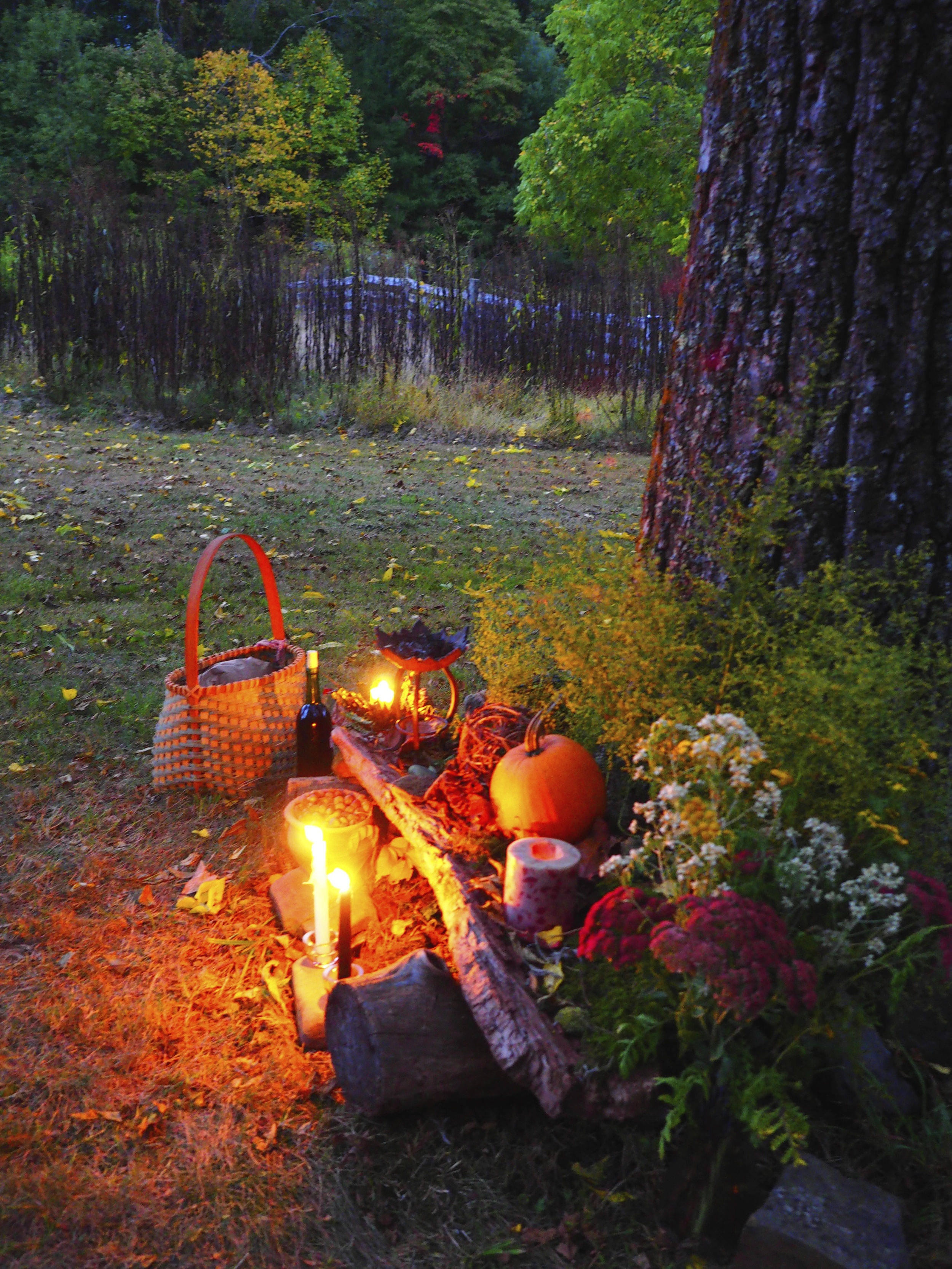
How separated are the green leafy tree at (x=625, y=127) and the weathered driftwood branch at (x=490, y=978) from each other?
1666 cm

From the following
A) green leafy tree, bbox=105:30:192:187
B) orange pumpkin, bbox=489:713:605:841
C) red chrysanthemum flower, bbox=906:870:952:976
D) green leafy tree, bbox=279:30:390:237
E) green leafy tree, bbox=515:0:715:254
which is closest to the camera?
red chrysanthemum flower, bbox=906:870:952:976

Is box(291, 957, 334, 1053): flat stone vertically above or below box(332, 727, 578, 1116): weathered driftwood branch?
below

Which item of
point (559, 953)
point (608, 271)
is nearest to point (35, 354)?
point (608, 271)

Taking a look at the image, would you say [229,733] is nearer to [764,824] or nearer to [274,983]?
[274,983]

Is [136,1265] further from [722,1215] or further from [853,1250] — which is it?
[853,1250]

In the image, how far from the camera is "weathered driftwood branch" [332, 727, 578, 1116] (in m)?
1.70

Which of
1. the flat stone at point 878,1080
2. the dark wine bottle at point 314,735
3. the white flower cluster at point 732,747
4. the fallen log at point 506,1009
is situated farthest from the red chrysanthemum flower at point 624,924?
the dark wine bottle at point 314,735

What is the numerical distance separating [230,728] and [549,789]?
3.97 ft

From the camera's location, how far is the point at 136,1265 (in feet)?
5.26

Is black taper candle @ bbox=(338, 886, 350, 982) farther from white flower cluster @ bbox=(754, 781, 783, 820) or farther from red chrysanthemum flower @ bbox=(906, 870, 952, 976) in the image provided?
Answer: red chrysanthemum flower @ bbox=(906, 870, 952, 976)

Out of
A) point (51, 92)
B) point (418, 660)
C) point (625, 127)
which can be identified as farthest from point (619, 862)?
point (51, 92)

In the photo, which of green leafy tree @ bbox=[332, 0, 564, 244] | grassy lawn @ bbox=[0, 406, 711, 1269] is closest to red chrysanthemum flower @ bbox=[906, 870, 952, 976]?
grassy lawn @ bbox=[0, 406, 711, 1269]

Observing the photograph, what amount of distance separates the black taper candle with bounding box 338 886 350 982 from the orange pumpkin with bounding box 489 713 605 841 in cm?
48

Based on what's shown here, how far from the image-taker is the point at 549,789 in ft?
7.46
